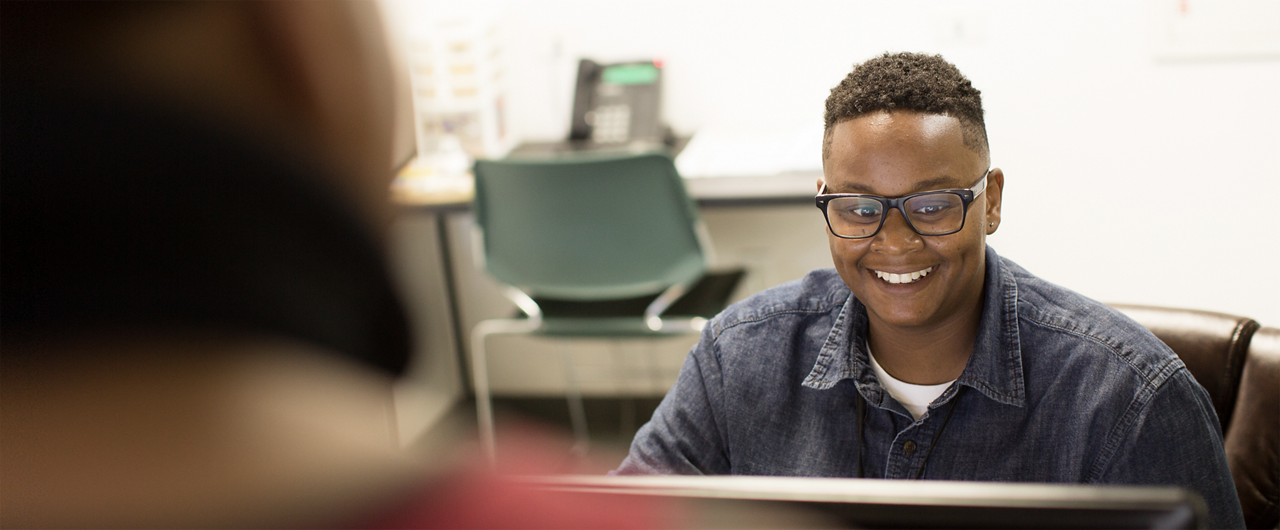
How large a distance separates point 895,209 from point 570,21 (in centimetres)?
190

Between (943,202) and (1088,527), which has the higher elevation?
(1088,527)

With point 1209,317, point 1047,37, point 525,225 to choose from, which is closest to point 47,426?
point 1209,317

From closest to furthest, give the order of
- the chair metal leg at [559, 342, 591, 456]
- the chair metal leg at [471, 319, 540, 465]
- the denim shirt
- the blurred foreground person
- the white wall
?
the blurred foreground person < the denim shirt < the chair metal leg at [471, 319, 540, 465] < the white wall < the chair metal leg at [559, 342, 591, 456]

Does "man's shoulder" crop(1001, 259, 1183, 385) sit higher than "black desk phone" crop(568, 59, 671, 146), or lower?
higher

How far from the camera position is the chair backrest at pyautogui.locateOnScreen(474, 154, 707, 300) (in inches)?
82.6

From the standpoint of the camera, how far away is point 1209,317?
1.34m

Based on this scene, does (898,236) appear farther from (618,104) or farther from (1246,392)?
(618,104)

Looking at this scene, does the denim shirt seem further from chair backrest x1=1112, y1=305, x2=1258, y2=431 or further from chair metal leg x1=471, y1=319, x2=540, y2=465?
chair metal leg x1=471, y1=319, x2=540, y2=465

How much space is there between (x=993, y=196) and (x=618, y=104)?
1.69 meters

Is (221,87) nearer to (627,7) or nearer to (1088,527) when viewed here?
(1088,527)

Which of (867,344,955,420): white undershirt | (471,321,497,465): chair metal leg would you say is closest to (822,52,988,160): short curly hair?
(867,344,955,420): white undershirt

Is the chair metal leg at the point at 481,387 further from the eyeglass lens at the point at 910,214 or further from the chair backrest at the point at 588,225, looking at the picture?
the eyeglass lens at the point at 910,214

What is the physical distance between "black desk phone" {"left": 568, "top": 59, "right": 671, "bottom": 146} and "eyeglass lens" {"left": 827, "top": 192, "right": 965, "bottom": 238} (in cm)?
162

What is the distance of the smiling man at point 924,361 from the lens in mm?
1028
